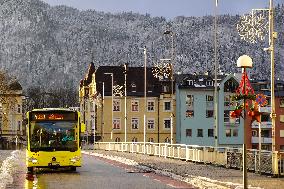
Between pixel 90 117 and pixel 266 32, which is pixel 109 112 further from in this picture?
pixel 266 32

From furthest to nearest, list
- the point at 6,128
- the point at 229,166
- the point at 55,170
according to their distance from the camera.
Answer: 1. the point at 6,128
2. the point at 55,170
3. the point at 229,166

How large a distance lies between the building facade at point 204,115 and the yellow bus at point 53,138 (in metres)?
88.0

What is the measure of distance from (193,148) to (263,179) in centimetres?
1738

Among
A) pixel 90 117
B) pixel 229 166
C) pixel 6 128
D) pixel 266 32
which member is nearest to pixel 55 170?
pixel 229 166

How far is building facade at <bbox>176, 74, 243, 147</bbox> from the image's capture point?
4889 inches

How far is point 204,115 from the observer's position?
410 feet

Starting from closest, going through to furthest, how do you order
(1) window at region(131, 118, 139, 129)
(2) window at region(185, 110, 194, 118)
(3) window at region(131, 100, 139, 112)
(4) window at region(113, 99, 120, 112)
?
(2) window at region(185, 110, 194, 118) < (1) window at region(131, 118, 139, 129) < (4) window at region(113, 99, 120, 112) < (3) window at region(131, 100, 139, 112)

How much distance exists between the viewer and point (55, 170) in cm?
3831

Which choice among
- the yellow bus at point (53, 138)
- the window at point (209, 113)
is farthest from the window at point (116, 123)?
the yellow bus at point (53, 138)

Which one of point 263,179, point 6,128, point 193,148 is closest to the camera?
point 263,179

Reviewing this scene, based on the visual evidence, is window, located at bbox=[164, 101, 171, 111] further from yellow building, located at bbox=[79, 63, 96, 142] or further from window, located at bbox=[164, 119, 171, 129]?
yellow building, located at bbox=[79, 63, 96, 142]

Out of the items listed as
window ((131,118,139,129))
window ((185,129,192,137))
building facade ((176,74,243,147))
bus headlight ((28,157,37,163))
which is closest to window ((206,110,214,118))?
building facade ((176,74,243,147))

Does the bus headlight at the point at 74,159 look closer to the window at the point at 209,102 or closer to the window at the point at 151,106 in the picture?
the window at the point at 209,102

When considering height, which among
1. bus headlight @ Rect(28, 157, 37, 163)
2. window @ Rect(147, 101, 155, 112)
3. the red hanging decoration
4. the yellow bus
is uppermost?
window @ Rect(147, 101, 155, 112)
